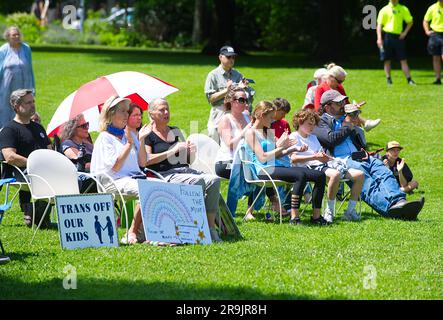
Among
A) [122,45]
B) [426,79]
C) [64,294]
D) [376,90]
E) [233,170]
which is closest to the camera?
[64,294]

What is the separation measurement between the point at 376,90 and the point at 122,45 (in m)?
22.0

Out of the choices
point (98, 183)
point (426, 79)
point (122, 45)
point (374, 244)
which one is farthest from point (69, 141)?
point (122, 45)

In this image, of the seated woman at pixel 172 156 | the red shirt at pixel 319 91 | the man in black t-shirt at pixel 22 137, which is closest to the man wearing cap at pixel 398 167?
the red shirt at pixel 319 91

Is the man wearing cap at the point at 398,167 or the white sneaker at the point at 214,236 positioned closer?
the white sneaker at the point at 214,236

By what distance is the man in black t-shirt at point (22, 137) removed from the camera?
35.6 ft

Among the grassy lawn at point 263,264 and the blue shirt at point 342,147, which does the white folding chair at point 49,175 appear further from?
the blue shirt at point 342,147

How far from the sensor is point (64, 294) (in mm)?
7395

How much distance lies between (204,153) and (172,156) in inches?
56.5

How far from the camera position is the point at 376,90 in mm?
21141

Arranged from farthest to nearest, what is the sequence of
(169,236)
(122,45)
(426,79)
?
(122,45)
(426,79)
(169,236)

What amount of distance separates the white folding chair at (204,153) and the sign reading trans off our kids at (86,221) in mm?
2559

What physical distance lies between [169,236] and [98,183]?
36.2 inches
